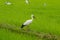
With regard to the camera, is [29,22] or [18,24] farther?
[18,24]

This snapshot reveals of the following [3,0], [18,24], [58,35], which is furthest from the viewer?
[3,0]

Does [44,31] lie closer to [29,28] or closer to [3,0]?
[29,28]

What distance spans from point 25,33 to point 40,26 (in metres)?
1.27

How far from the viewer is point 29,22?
10.2 m

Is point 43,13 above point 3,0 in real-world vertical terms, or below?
below

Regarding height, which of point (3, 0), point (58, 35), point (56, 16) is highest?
point (3, 0)

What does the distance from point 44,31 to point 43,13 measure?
5063mm

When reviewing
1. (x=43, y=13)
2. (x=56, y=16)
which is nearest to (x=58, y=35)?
(x=56, y=16)

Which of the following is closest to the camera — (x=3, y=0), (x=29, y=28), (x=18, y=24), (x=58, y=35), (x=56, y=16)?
(x=58, y=35)

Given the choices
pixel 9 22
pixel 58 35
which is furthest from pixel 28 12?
pixel 58 35

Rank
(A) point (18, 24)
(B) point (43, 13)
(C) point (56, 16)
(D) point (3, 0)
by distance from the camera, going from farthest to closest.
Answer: (D) point (3, 0)
(B) point (43, 13)
(C) point (56, 16)
(A) point (18, 24)

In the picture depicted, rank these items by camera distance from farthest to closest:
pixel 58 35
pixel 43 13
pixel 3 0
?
1. pixel 3 0
2. pixel 43 13
3. pixel 58 35

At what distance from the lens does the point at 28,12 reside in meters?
14.9

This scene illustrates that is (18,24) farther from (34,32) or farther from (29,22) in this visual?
(34,32)
